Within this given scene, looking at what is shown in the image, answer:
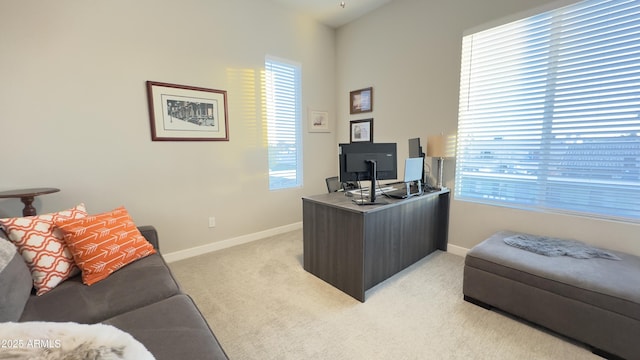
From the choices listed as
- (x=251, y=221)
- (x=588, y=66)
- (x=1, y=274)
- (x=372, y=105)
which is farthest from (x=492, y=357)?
(x=372, y=105)

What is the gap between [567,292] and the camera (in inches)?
64.7

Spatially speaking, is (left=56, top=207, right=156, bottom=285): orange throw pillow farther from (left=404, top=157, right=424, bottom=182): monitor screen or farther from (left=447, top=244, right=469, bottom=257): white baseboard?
(left=447, top=244, right=469, bottom=257): white baseboard

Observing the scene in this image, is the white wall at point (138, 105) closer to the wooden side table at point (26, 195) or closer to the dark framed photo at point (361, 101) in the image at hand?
the wooden side table at point (26, 195)

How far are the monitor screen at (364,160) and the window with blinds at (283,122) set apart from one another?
1566 mm

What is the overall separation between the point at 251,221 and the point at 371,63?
2.81 m

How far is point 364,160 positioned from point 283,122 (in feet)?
5.71

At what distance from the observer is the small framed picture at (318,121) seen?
157 inches

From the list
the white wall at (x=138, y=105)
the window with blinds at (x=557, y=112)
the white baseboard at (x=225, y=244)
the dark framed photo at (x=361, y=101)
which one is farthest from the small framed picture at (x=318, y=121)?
the window with blinds at (x=557, y=112)

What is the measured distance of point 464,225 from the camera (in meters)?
2.95

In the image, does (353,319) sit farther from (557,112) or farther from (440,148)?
(557,112)

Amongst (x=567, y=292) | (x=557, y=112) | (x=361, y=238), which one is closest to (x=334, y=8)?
(x=557, y=112)

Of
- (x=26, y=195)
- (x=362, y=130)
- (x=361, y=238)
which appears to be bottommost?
(x=361, y=238)

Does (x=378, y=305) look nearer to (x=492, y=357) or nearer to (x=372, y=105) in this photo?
(x=492, y=357)

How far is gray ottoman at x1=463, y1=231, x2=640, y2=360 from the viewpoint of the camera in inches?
58.6
